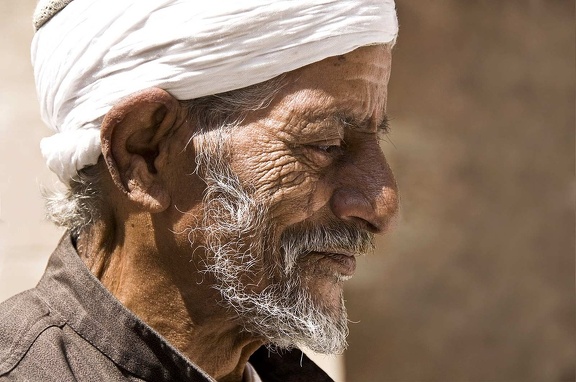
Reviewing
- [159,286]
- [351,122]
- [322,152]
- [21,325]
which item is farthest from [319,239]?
[21,325]

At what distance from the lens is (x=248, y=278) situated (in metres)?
3.02

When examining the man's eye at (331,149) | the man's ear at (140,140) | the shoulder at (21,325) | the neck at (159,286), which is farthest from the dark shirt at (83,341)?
the man's eye at (331,149)

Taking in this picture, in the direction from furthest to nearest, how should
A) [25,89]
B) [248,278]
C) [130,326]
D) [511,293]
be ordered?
[511,293]
[25,89]
[248,278]
[130,326]

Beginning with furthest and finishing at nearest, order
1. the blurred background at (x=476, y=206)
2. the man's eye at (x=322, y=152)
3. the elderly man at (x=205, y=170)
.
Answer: the blurred background at (x=476, y=206) → the man's eye at (x=322, y=152) → the elderly man at (x=205, y=170)

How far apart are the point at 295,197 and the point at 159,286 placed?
0.48m

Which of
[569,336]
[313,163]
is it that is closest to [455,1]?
[569,336]

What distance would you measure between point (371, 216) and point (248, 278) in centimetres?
41

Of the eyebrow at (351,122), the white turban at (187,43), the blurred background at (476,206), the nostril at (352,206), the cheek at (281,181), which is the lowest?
the blurred background at (476,206)

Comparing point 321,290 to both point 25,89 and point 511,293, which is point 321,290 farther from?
point 511,293

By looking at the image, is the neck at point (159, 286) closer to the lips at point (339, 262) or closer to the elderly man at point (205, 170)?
the elderly man at point (205, 170)

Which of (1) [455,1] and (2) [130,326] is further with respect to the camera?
(1) [455,1]

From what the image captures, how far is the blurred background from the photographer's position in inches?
191

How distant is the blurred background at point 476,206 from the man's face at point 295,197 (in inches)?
63.9

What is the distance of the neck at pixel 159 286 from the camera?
3.01 metres
